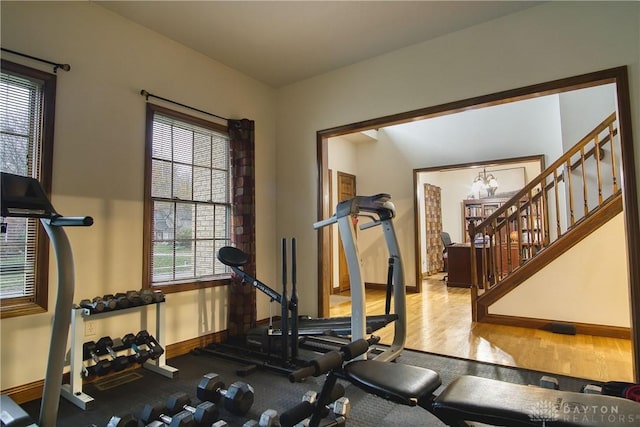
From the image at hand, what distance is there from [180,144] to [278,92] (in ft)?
5.22

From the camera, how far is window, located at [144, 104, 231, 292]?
10.0 ft

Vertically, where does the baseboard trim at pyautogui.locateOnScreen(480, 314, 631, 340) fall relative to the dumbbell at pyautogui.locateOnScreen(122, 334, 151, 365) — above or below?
below

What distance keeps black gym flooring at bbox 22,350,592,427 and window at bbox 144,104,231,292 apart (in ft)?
2.49

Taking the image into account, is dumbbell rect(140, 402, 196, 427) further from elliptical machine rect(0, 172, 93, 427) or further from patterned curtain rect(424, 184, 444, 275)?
patterned curtain rect(424, 184, 444, 275)

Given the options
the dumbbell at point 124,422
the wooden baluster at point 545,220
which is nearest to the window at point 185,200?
the dumbbell at point 124,422

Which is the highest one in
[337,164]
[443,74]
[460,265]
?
[443,74]

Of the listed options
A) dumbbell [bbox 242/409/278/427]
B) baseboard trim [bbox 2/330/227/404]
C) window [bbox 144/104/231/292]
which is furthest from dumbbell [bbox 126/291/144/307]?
dumbbell [bbox 242/409/278/427]

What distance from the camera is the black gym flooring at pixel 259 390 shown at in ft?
6.61

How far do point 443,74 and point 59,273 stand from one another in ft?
10.6

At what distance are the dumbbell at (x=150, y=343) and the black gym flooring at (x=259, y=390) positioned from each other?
7.3 inches

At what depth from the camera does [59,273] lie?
5.54 ft

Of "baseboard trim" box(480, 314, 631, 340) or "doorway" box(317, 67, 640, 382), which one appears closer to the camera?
"doorway" box(317, 67, 640, 382)

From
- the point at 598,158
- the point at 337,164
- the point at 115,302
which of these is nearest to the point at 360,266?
the point at 115,302

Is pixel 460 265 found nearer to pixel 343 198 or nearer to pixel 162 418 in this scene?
pixel 343 198
